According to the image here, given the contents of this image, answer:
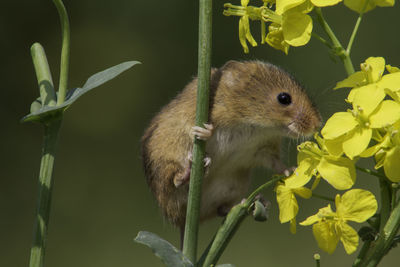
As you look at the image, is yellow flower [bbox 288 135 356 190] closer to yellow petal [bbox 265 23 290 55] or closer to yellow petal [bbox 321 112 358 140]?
yellow petal [bbox 321 112 358 140]

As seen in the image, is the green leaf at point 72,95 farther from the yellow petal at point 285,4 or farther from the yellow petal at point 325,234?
→ the yellow petal at point 325,234

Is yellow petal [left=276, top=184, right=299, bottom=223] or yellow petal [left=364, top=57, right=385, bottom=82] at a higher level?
yellow petal [left=364, top=57, right=385, bottom=82]

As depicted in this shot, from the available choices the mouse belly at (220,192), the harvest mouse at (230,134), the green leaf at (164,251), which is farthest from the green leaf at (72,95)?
the mouse belly at (220,192)

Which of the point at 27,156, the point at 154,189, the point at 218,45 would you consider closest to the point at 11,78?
the point at 27,156

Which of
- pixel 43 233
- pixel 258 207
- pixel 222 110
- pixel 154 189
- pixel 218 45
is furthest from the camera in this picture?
pixel 218 45

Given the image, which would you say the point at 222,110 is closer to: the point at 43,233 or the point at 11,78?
the point at 43,233

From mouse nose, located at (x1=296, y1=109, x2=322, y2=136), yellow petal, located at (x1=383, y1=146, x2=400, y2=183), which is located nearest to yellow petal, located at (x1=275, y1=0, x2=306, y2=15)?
yellow petal, located at (x1=383, y1=146, x2=400, y2=183)

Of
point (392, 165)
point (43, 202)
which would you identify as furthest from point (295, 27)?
point (43, 202)
